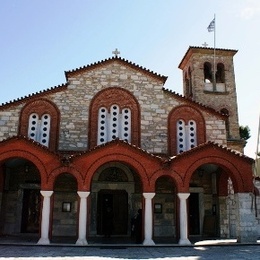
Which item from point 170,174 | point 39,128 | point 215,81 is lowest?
point 170,174

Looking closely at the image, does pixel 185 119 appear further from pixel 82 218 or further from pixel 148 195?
pixel 82 218

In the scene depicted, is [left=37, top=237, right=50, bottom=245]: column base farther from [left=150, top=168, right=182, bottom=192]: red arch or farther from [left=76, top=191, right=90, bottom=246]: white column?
[left=150, top=168, right=182, bottom=192]: red arch

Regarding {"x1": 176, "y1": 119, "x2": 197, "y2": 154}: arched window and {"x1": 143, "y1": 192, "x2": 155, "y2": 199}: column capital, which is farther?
{"x1": 176, "y1": 119, "x2": 197, "y2": 154}: arched window

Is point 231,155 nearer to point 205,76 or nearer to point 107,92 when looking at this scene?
point 107,92

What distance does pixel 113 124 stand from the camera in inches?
643

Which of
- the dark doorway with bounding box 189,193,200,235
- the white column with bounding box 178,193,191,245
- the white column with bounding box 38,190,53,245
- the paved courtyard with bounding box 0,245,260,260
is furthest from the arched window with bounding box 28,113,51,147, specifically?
the dark doorway with bounding box 189,193,200,235

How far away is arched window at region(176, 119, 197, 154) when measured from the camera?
16375 mm

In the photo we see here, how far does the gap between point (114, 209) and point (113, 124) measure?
13.3 feet

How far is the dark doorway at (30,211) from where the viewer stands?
616 inches

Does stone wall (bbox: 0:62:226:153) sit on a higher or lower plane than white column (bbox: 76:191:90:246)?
higher

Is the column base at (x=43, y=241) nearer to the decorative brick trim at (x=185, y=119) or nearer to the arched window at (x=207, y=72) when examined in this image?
the decorative brick trim at (x=185, y=119)

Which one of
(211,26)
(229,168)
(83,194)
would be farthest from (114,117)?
(211,26)

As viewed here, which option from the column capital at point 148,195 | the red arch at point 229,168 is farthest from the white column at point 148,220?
the red arch at point 229,168

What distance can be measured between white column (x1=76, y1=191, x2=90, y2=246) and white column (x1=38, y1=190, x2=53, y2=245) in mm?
1186
